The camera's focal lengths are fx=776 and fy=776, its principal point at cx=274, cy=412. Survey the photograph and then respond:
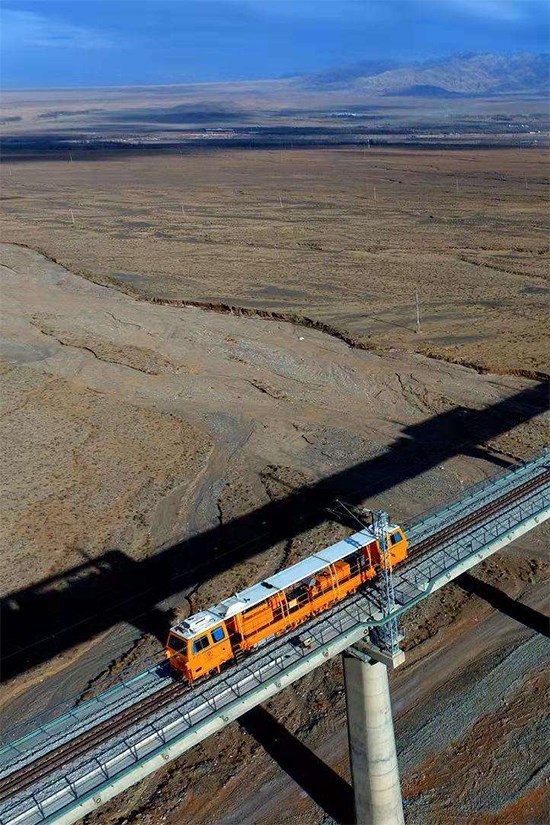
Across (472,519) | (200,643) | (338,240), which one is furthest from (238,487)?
(338,240)

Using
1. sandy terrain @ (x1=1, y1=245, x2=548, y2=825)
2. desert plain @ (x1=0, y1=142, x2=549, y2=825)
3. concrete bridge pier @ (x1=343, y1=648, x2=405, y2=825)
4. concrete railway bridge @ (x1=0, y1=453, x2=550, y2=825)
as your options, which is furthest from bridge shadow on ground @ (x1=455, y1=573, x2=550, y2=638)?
concrete bridge pier @ (x1=343, y1=648, x2=405, y2=825)

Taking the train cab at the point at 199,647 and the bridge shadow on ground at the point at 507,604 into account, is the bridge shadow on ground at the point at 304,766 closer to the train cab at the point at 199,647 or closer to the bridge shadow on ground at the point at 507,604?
the train cab at the point at 199,647

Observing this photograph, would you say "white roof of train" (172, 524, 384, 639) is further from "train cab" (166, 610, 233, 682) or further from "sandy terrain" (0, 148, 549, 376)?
"sandy terrain" (0, 148, 549, 376)

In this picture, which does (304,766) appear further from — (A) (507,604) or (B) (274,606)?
(A) (507,604)

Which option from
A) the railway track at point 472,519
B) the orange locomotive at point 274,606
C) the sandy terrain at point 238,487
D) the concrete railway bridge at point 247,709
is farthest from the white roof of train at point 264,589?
the sandy terrain at point 238,487

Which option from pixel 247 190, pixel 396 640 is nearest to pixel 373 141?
pixel 247 190

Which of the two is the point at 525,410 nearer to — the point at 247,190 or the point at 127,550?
the point at 127,550

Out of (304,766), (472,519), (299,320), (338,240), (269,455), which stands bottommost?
(304,766)
